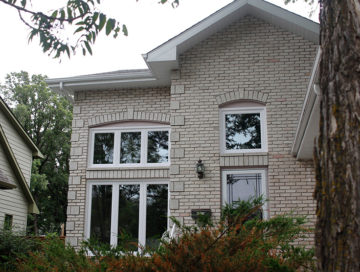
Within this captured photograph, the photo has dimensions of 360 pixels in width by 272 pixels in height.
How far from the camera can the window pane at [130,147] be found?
10586 mm

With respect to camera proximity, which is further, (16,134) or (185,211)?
(16,134)

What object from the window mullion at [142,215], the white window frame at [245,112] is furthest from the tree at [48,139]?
the white window frame at [245,112]

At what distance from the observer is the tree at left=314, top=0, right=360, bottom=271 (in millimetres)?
1889

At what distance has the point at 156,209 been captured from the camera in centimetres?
1004

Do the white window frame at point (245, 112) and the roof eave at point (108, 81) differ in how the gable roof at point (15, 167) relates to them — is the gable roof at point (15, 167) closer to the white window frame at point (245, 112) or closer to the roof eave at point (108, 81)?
the roof eave at point (108, 81)

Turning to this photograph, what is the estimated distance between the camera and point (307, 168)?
8938 mm

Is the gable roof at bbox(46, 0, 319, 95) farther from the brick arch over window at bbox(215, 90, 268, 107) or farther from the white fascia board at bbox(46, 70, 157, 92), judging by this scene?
the brick arch over window at bbox(215, 90, 268, 107)

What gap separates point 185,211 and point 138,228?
150 cm

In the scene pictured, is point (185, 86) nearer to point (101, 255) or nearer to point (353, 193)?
point (101, 255)

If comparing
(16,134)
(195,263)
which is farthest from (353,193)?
(16,134)

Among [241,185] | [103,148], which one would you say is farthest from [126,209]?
[241,185]

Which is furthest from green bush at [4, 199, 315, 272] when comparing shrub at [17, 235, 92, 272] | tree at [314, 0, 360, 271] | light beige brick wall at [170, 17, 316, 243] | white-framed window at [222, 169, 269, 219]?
white-framed window at [222, 169, 269, 219]

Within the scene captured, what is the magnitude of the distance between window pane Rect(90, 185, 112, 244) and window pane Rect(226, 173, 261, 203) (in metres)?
2.94

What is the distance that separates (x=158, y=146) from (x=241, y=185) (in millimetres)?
2381
